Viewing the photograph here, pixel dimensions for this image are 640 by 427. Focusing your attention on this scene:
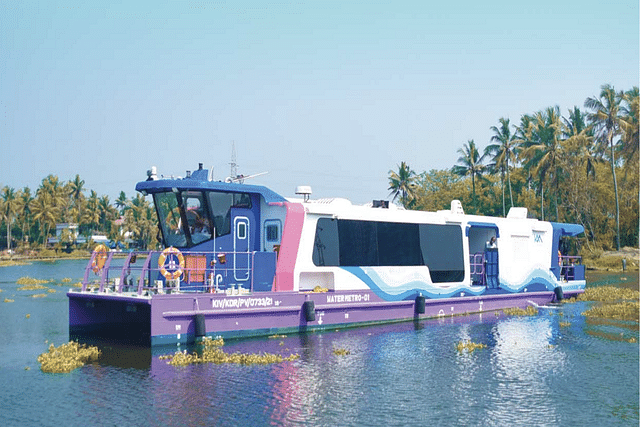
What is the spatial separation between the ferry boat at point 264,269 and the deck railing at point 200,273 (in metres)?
0.04

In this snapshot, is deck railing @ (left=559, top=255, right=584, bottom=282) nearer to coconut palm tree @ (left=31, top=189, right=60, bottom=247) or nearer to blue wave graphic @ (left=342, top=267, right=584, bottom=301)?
blue wave graphic @ (left=342, top=267, right=584, bottom=301)

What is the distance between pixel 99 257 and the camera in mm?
22406

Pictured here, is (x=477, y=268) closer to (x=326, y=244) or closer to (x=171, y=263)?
(x=326, y=244)

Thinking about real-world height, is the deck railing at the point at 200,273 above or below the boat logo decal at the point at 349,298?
above

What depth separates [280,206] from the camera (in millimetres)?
23641

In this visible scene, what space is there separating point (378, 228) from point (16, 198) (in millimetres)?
111474

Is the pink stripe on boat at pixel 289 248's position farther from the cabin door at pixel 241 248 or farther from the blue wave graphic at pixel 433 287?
the blue wave graphic at pixel 433 287

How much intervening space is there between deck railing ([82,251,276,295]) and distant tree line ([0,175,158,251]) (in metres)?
89.8

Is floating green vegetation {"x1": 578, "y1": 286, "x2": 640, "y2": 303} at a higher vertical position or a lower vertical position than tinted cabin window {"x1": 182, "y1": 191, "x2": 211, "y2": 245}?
lower

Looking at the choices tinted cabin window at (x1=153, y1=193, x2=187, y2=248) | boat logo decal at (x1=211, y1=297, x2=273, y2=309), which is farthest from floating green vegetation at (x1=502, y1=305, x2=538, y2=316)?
tinted cabin window at (x1=153, y1=193, x2=187, y2=248)

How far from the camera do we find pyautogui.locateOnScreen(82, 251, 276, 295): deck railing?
70.3 feet

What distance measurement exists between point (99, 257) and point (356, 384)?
33.9 ft

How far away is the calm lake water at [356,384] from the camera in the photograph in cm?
1395

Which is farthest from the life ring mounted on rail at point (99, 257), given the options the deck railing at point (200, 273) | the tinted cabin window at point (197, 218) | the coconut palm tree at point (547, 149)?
the coconut palm tree at point (547, 149)
